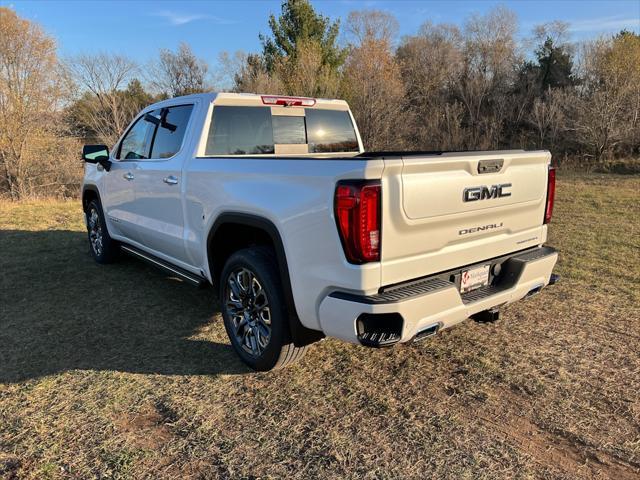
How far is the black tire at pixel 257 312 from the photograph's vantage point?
297 cm

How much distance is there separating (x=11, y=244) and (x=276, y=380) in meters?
6.15

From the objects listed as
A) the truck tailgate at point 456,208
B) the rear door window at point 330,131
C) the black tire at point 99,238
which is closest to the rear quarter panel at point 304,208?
the truck tailgate at point 456,208

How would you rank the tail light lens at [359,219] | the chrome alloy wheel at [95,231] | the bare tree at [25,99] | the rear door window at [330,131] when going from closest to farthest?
the tail light lens at [359,219]
the rear door window at [330,131]
the chrome alloy wheel at [95,231]
the bare tree at [25,99]

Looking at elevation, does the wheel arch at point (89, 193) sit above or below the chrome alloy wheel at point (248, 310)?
above

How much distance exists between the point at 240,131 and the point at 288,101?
596mm

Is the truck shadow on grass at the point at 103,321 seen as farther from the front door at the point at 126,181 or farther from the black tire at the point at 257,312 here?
the front door at the point at 126,181

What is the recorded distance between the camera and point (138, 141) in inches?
195

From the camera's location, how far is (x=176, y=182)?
12.9 feet

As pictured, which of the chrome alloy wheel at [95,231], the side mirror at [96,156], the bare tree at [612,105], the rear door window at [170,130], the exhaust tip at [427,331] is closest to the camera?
the exhaust tip at [427,331]

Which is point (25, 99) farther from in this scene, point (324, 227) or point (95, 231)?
point (324, 227)

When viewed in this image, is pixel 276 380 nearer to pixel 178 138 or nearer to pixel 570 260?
pixel 178 138

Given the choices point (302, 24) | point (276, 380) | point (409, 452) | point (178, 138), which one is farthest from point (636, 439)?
point (302, 24)

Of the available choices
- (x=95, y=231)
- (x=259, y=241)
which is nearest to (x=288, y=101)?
(x=259, y=241)

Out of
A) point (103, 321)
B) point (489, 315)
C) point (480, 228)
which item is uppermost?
point (480, 228)
